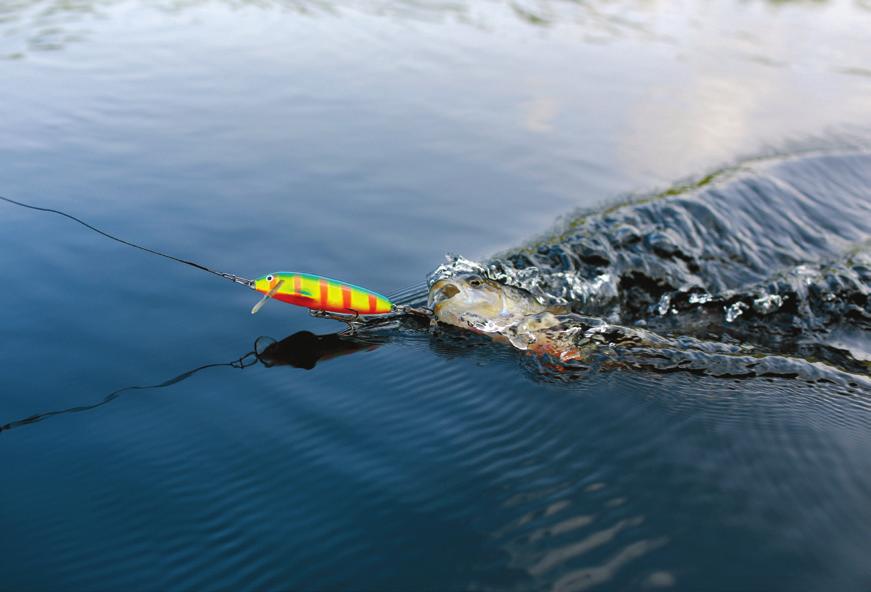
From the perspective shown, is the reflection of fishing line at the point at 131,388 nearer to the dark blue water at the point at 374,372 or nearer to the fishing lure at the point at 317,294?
the dark blue water at the point at 374,372

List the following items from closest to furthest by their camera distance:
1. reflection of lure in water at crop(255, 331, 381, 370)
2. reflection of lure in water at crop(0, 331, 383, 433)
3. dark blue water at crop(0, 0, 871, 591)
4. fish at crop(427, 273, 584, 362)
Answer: dark blue water at crop(0, 0, 871, 591)
reflection of lure in water at crop(0, 331, 383, 433)
reflection of lure in water at crop(255, 331, 381, 370)
fish at crop(427, 273, 584, 362)

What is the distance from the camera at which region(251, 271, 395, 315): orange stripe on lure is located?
5.19 m

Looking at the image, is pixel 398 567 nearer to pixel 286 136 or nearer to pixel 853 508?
pixel 853 508

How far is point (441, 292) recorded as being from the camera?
19.5 ft

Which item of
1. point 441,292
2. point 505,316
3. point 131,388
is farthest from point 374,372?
point 131,388

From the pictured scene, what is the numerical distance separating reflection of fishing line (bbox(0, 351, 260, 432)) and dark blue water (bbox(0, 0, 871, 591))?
0.13 feet

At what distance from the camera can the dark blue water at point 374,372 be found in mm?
3820

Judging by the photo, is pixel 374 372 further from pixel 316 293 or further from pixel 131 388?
pixel 131 388

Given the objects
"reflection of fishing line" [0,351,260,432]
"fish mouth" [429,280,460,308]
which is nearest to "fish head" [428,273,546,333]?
"fish mouth" [429,280,460,308]

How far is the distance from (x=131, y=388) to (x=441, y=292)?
7.46 feet

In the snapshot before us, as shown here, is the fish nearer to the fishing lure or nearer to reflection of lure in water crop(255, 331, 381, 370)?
the fishing lure

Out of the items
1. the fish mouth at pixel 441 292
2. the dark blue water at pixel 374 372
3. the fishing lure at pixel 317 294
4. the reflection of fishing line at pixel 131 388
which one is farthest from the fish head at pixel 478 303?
the reflection of fishing line at pixel 131 388

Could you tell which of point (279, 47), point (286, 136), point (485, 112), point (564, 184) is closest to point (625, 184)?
point (564, 184)

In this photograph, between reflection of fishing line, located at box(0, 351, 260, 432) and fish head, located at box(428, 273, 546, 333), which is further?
fish head, located at box(428, 273, 546, 333)
